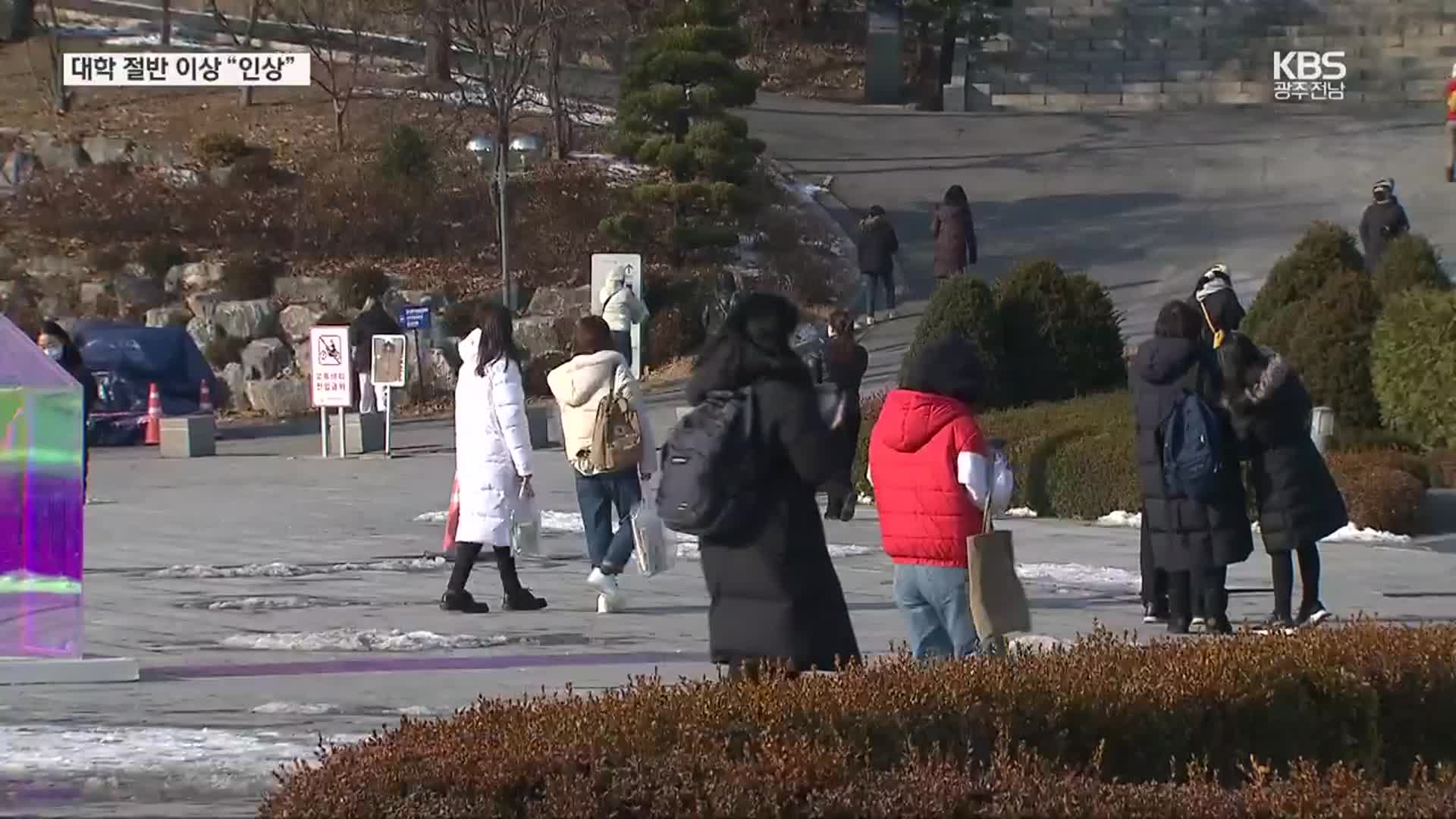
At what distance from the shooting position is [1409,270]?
62.0 ft

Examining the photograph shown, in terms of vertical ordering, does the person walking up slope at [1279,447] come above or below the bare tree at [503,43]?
below

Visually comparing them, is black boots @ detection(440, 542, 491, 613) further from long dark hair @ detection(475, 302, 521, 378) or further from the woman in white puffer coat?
long dark hair @ detection(475, 302, 521, 378)

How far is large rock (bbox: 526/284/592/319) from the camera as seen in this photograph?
105 feet

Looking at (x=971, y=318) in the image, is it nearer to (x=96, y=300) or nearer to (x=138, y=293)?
(x=138, y=293)

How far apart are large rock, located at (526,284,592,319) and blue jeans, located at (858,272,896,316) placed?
397 cm

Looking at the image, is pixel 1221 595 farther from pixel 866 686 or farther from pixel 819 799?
pixel 819 799

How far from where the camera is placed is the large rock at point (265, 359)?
3219cm

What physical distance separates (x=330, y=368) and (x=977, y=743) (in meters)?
17.4

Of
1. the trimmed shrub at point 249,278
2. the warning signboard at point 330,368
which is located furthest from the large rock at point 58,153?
the warning signboard at point 330,368

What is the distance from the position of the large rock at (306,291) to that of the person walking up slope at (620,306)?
9.52m

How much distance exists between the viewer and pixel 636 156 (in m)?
33.3

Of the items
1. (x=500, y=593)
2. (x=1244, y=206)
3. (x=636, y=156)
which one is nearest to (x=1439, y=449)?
(x=500, y=593)

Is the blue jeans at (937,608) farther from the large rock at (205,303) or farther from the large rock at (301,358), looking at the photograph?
the large rock at (205,303)

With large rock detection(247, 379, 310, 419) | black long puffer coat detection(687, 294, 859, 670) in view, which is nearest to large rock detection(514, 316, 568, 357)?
large rock detection(247, 379, 310, 419)
